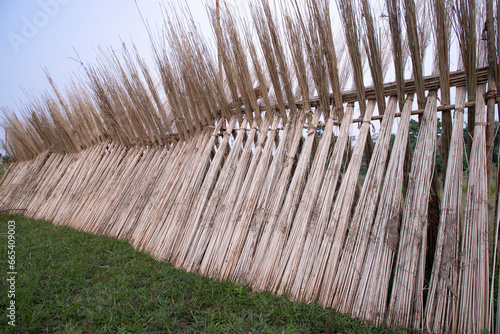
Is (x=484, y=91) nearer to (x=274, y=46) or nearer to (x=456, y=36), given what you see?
(x=456, y=36)

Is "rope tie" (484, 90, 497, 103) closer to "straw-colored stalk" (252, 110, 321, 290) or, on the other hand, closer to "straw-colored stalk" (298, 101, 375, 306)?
"straw-colored stalk" (298, 101, 375, 306)

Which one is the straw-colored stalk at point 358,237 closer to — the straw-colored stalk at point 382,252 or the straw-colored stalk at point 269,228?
the straw-colored stalk at point 382,252

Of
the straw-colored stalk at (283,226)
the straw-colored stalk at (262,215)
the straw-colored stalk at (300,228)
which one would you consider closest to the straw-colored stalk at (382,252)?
the straw-colored stalk at (300,228)

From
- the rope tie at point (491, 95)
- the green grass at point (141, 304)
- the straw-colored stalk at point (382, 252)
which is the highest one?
the rope tie at point (491, 95)

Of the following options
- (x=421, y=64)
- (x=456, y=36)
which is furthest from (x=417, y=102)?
(x=456, y=36)

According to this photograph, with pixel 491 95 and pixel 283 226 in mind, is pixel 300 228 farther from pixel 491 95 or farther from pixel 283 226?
pixel 491 95

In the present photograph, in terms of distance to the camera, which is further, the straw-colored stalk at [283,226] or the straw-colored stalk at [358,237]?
the straw-colored stalk at [283,226]

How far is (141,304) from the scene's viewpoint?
1411 mm

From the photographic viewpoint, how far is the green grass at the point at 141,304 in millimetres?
1223

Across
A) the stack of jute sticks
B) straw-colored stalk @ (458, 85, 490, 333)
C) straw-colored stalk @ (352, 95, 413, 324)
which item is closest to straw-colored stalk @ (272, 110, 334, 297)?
the stack of jute sticks

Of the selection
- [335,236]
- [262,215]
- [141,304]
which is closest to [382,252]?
[335,236]

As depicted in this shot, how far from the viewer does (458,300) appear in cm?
111

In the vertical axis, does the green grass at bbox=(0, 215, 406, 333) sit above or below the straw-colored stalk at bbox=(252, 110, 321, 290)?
below

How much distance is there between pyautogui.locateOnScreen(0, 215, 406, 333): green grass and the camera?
1223 millimetres
